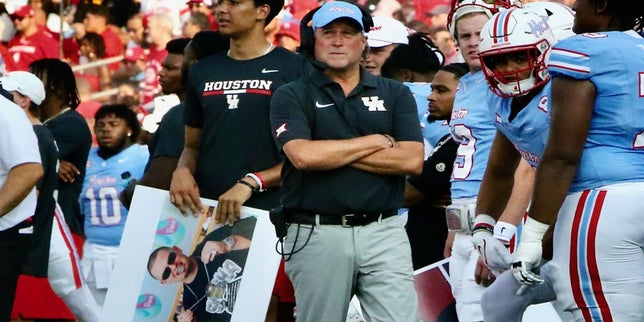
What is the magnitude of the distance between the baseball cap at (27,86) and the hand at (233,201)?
3.06m

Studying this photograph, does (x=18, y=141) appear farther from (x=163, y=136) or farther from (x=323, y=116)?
(x=323, y=116)

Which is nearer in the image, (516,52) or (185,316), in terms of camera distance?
(516,52)

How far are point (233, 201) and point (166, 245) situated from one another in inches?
23.2

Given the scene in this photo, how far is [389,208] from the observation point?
6.35 m

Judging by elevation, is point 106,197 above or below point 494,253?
below

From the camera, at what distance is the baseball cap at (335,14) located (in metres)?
6.54

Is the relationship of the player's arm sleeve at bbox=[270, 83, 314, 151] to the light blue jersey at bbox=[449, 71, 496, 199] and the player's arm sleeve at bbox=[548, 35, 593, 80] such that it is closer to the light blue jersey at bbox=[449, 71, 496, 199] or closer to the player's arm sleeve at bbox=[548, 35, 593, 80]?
the light blue jersey at bbox=[449, 71, 496, 199]

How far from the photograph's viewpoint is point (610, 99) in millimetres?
5023

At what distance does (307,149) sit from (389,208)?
19.2 inches

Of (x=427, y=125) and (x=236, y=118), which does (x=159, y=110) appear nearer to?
(x=427, y=125)

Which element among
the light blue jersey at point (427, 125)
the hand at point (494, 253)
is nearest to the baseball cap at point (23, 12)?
the light blue jersey at point (427, 125)

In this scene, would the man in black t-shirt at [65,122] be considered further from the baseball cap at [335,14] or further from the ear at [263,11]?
the baseball cap at [335,14]

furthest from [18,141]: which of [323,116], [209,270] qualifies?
[323,116]

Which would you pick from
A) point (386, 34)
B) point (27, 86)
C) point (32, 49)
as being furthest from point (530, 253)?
point (32, 49)
